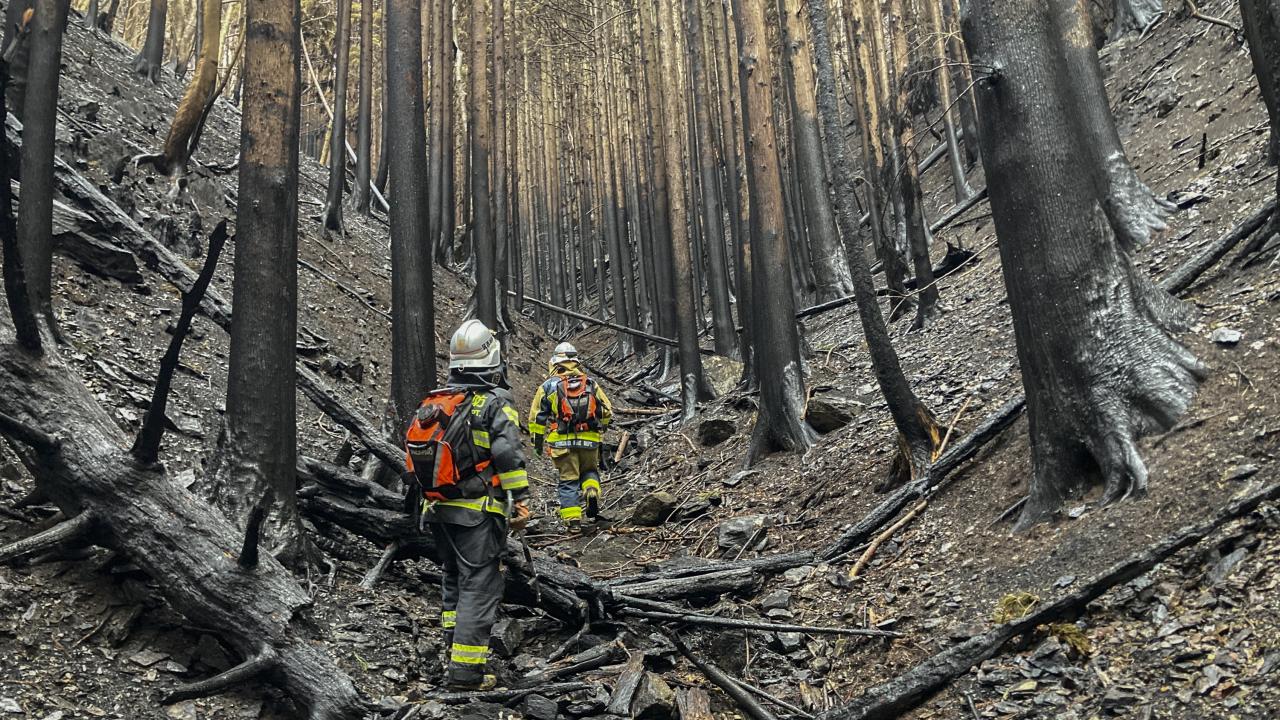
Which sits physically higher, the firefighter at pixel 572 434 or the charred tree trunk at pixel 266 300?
the charred tree trunk at pixel 266 300

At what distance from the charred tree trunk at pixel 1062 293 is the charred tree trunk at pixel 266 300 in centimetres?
426

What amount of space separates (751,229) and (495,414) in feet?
19.8

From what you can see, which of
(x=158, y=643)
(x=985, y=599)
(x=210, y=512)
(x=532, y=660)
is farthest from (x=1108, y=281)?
(x=158, y=643)

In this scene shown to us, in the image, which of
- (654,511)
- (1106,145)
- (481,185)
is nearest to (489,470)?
(654,511)

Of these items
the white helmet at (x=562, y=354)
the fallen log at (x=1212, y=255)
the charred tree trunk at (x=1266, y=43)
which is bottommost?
the white helmet at (x=562, y=354)

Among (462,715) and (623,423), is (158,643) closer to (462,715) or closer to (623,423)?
(462,715)

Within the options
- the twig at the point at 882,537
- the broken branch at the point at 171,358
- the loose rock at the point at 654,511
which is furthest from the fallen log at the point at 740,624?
the loose rock at the point at 654,511

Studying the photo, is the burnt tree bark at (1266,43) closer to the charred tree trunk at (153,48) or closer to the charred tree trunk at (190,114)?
the charred tree trunk at (190,114)

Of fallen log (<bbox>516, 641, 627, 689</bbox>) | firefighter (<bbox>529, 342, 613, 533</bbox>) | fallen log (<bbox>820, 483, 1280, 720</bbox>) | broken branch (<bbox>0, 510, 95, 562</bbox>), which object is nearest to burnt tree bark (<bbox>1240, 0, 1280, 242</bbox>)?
fallen log (<bbox>820, 483, 1280, 720</bbox>)

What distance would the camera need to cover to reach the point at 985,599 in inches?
173

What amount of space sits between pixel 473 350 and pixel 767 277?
17.7 feet

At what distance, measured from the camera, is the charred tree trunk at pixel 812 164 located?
11.5m

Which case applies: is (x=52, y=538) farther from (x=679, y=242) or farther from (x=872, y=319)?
(x=679, y=242)

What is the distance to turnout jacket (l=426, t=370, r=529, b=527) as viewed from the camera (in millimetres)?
→ 4805
